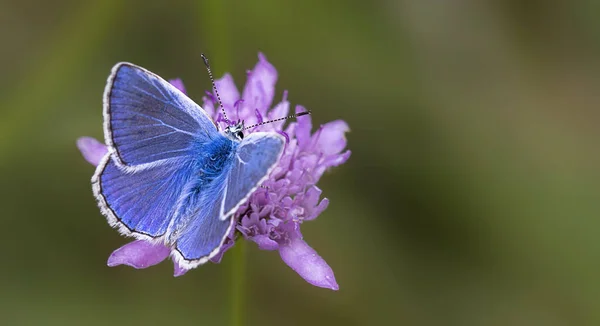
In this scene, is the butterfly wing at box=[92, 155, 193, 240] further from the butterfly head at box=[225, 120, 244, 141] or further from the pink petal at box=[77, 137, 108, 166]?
the pink petal at box=[77, 137, 108, 166]

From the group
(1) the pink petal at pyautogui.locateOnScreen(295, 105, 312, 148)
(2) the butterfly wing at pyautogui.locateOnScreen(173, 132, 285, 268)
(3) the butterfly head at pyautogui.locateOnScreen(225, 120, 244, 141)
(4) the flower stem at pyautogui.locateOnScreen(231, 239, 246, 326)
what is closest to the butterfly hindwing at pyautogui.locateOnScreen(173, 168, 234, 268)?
(2) the butterfly wing at pyautogui.locateOnScreen(173, 132, 285, 268)

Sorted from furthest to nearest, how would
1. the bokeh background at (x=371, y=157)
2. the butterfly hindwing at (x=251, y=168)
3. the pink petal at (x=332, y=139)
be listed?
the bokeh background at (x=371, y=157)
the pink petal at (x=332, y=139)
the butterfly hindwing at (x=251, y=168)

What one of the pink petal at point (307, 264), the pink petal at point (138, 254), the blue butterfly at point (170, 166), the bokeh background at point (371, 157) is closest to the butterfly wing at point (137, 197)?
the blue butterfly at point (170, 166)

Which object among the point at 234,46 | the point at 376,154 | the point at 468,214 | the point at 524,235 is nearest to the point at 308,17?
the point at 234,46

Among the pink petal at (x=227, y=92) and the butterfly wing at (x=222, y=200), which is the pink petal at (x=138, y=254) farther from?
the pink petal at (x=227, y=92)

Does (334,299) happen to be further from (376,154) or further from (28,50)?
(28,50)

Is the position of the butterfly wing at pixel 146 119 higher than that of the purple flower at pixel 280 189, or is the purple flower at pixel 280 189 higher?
the butterfly wing at pixel 146 119
